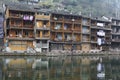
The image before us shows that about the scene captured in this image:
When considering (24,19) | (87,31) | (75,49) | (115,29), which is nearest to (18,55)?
(24,19)

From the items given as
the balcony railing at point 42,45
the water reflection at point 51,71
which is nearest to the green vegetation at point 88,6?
the balcony railing at point 42,45

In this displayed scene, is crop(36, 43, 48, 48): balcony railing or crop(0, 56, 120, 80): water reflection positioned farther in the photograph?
crop(36, 43, 48, 48): balcony railing

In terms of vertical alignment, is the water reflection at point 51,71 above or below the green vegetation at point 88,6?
below

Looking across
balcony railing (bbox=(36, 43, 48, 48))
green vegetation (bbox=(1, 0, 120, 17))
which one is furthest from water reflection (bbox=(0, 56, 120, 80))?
green vegetation (bbox=(1, 0, 120, 17))

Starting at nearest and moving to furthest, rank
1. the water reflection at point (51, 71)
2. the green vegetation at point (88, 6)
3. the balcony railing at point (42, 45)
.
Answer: the water reflection at point (51, 71) → the balcony railing at point (42, 45) → the green vegetation at point (88, 6)

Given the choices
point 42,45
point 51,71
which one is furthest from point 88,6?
point 51,71

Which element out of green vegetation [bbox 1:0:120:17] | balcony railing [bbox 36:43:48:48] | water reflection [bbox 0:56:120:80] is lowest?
balcony railing [bbox 36:43:48:48]

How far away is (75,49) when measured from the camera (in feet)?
289

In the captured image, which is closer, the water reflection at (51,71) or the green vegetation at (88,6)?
the water reflection at (51,71)

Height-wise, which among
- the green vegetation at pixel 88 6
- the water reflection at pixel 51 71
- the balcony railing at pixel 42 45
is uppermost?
the green vegetation at pixel 88 6

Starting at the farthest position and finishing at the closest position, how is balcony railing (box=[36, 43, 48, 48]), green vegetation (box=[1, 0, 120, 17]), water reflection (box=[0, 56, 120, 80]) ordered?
green vegetation (box=[1, 0, 120, 17]), balcony railing (box=[36, 43, 48, 48]), water reflection (box=[0, 56, 120, 80])

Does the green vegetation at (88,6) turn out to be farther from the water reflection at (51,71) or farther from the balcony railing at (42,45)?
the water reflection at (51,71)

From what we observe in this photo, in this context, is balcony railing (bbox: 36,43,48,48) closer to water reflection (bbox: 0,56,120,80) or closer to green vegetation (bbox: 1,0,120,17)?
water reflection (bbox: 0,56,120,80)

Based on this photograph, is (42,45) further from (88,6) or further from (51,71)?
(88,6)
